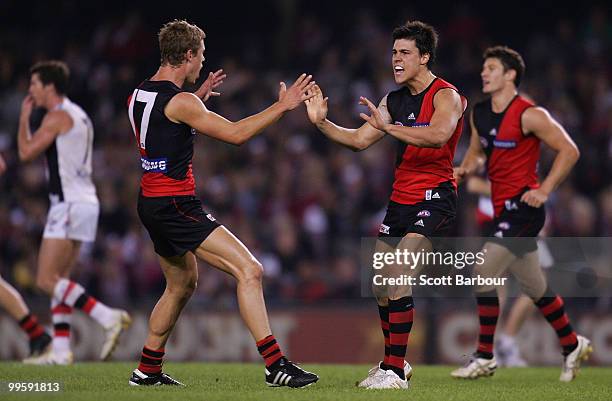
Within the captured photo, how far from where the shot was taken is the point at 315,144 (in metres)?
17.1

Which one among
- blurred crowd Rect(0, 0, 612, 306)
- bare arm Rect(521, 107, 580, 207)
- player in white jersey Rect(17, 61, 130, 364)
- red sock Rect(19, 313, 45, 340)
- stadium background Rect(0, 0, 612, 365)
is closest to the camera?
bare arm Rect(521, 107, 580, 207)

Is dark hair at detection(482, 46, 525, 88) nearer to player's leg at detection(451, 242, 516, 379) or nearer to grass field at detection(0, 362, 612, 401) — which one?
player's leg at detection(451, 242, 516, 379)

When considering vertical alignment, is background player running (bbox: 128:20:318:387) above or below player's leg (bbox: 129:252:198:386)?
above

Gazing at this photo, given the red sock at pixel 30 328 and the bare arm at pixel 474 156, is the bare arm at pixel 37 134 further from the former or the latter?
the bare arm at pixel 474 156

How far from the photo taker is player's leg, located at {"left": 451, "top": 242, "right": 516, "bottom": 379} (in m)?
9.24

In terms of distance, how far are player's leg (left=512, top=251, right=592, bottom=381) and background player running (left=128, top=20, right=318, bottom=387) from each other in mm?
2490

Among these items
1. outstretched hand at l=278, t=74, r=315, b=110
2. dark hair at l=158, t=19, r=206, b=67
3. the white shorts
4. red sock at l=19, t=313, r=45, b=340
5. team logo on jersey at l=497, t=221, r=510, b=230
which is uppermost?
dark hair at l=158, t=19, r=206, b=67

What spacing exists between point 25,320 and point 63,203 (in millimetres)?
1203

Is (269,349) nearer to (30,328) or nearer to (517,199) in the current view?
(517,199)

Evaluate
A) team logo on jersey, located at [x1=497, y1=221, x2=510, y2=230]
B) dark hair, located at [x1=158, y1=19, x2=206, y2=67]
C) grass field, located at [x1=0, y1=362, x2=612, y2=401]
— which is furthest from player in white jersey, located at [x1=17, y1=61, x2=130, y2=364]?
team logo on jersey, located at [x1=497, y1=221, x2=510, y2=230]

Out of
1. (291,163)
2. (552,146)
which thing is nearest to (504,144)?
(552,146)

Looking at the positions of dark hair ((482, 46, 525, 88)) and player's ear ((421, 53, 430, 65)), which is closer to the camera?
player's ear ((421, 53, 430, 65))

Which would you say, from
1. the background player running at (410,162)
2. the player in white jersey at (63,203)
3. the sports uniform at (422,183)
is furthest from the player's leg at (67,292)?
the sports uniform at (422,183)

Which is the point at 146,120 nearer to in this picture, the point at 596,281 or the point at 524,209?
the point at 524,209
